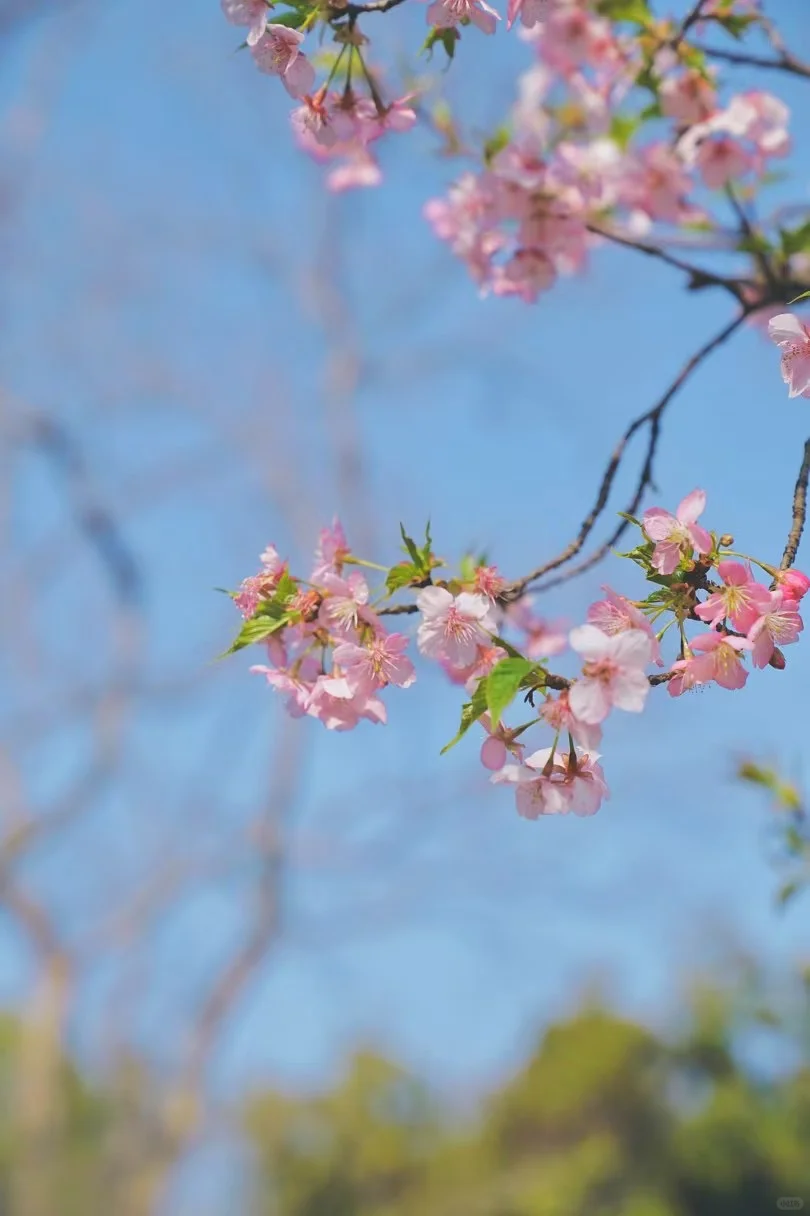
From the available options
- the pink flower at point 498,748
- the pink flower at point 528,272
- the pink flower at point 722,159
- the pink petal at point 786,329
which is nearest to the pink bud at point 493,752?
the pink flower at point 498,748

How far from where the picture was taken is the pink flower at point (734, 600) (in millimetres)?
718

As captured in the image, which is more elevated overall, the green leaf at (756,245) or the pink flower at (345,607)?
the green leaf at (756,245)

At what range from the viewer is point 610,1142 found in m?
8.14

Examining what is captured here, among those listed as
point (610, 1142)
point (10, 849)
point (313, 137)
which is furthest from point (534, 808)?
point (610, 1142)

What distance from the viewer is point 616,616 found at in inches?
28.9

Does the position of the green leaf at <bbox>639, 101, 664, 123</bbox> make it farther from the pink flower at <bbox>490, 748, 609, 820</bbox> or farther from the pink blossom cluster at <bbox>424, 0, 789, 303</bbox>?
the pink flower at <bbox>490, 748, 609, 820</bbox>

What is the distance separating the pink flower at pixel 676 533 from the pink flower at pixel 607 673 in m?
→ 0.07

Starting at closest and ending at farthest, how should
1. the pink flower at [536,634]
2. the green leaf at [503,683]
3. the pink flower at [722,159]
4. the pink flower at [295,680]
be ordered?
the green leaf at [503,683] → the pink flower at [295,680] → the pink flower at [536,634] → the pink flower at [722,159]

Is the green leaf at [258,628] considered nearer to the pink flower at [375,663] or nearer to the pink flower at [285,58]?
the pink flower at [375,663]

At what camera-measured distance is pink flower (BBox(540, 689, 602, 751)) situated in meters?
0.71

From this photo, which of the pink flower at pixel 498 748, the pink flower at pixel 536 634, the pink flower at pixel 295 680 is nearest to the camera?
the pink flower at pixel 498 748

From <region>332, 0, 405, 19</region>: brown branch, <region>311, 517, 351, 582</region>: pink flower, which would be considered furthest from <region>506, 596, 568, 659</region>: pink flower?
<region>332, 0, 405, 19</region>: brown branch

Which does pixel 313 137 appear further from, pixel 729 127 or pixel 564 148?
pixel 729 127

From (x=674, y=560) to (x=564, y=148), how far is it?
0.84 m
